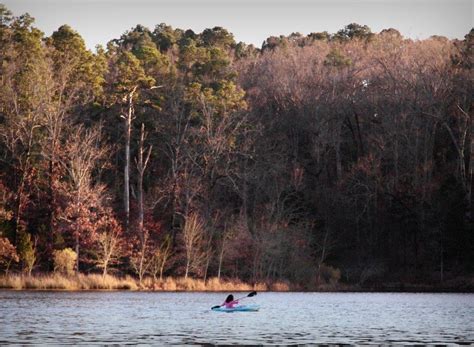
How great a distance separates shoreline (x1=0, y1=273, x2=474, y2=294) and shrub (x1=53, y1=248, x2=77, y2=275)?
3.63 ft

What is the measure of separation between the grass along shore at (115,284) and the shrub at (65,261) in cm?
133

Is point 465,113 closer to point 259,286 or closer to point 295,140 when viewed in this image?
point 295,140

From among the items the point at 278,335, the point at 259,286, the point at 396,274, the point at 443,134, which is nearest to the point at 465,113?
the point at 443,134

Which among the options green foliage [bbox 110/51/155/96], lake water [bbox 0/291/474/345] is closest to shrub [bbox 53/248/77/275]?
lake water [bbox 0/291/474/345]

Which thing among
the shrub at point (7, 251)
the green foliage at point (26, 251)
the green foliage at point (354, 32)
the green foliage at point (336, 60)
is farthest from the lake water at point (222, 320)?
the green foliage at point (354, 32)

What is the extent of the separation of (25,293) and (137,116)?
3041cm

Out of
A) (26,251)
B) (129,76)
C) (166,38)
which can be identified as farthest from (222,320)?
(166,38)

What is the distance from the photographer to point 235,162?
289 ft

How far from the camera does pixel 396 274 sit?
80938mm

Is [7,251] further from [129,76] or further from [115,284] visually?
[129,76]

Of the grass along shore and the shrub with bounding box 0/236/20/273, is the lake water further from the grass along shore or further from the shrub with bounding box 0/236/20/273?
the shrub with bounding box 0/236/20/273

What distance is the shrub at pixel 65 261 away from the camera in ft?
228

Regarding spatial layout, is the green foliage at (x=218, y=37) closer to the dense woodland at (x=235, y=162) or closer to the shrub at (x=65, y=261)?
the dense woodland at (x=235, y=162)

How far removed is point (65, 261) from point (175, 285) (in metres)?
7.81
